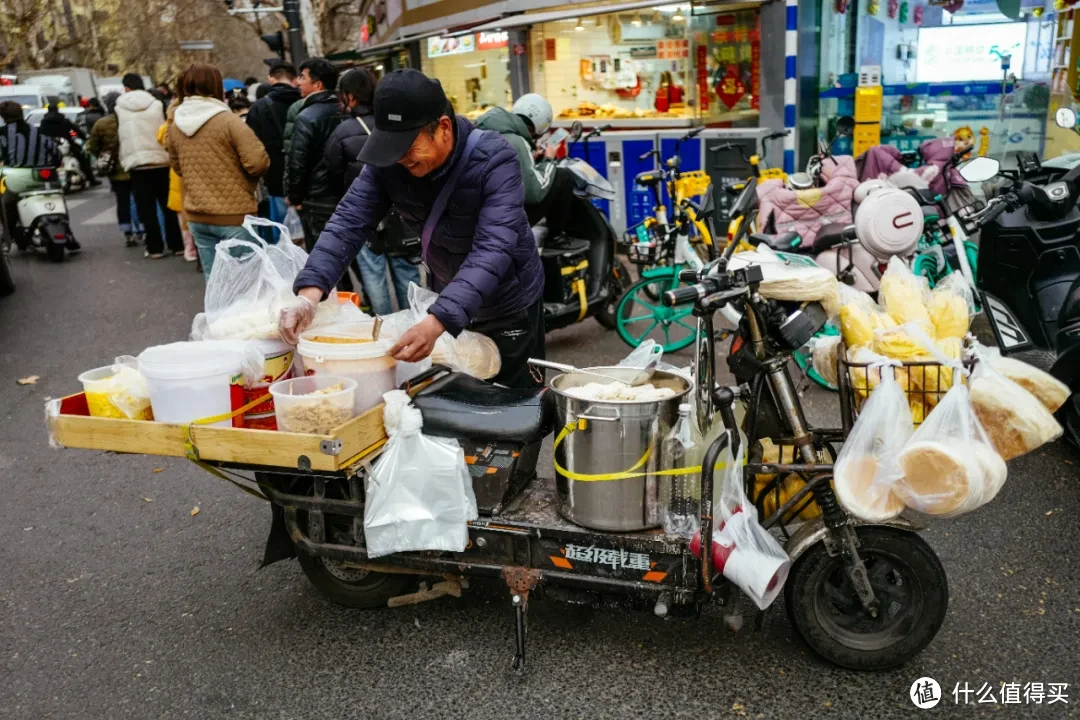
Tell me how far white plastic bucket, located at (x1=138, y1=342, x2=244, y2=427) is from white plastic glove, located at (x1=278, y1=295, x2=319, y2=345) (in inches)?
7.7

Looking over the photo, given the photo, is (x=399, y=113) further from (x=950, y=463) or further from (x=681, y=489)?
(x=950, y=463)

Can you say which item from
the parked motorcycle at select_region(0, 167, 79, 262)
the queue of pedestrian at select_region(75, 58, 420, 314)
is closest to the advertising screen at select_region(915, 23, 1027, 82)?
the queue of pedestrian at select_region(75, 58, 420, 314)

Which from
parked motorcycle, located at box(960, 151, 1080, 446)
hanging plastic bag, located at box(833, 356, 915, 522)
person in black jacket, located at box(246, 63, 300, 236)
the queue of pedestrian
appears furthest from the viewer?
person in black jacket, located at box(246, 63, 300, 236)

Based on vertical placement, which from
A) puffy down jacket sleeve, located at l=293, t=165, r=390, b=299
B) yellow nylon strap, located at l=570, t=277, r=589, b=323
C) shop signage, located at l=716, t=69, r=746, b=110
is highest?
shop signage, located at l=716, t=69, r=746, b=110

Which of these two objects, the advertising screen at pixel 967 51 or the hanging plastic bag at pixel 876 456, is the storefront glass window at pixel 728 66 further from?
the hanging plastic bag at pixel 876 456

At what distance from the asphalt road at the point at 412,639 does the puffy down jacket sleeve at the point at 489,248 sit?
1.20 meters

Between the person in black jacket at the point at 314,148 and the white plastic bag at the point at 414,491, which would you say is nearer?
the white plastic bag at the point at 414,491

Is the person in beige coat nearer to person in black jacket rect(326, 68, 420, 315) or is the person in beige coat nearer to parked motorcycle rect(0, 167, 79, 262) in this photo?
person in black jacket rect(326, 68, 420, 315)

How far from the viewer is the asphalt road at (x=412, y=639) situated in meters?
3.01

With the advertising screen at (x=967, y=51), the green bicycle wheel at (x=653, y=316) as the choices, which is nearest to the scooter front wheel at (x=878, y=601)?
the green bicycle wheel at (x=653, y=316)

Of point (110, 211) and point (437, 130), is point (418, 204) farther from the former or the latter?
point (110, 211)

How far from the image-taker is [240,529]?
439cm

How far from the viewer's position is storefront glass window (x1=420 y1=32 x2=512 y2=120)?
13484mm

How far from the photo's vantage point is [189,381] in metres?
2.91
